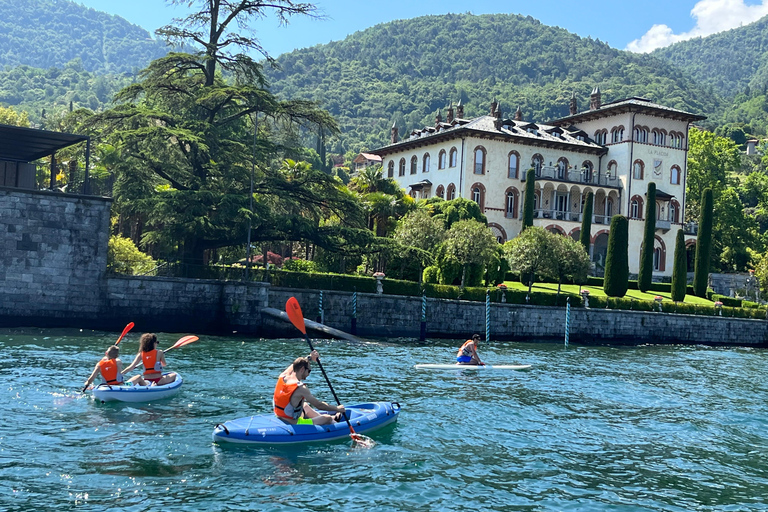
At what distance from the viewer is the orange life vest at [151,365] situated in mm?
18609

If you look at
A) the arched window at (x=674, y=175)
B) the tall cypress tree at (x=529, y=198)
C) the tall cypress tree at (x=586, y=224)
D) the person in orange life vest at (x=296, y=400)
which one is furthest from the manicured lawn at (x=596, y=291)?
the person in orange life vest at (x=296, y=400)

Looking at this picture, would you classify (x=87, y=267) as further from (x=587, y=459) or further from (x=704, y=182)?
(x=704, y=182)

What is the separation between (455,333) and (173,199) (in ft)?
51.8

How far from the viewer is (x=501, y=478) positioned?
532 inches

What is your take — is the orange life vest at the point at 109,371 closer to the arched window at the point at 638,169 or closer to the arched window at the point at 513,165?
the arched window at the point at 513,165

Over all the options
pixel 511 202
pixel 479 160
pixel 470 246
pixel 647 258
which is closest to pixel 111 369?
pixel 470 246

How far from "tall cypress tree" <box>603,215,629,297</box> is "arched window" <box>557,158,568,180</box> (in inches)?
483

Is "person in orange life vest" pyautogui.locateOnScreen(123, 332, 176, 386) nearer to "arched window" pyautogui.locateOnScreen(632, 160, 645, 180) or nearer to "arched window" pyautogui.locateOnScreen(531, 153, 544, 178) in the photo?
"arched window" pyautogui.locateOnScreen(531, 153, 544, 178)

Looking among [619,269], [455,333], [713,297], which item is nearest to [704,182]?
[713,297]

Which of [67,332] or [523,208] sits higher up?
[523,208]

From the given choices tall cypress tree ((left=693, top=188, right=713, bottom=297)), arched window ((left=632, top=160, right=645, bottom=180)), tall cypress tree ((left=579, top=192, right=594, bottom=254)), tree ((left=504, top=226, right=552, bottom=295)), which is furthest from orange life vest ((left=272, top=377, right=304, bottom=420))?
arched window ((left=632, top=160, right=645, bottom=180))

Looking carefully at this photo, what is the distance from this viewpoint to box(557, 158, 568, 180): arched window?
213 ft

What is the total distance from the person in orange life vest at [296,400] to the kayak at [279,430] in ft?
0.49

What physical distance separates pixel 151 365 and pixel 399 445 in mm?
6903
